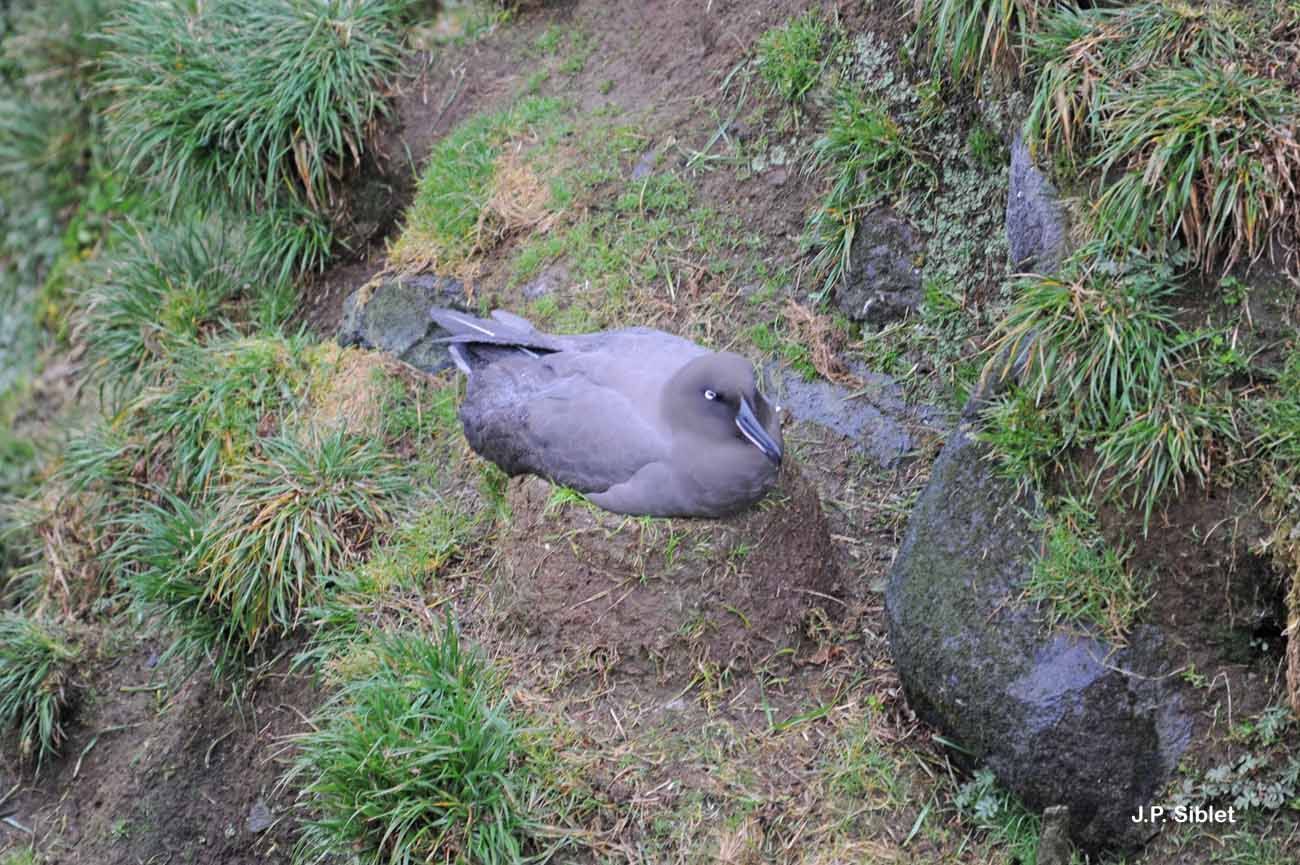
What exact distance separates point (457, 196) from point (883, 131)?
2133 millimetres

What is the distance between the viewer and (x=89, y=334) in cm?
692

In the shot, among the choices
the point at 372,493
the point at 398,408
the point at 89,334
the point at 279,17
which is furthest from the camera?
the point at 89,334

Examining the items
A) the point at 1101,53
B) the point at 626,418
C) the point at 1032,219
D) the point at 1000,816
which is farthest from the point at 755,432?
the point at 1101,53

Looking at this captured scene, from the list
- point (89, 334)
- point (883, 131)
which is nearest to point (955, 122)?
point (883, 131)

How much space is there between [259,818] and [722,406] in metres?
2.55

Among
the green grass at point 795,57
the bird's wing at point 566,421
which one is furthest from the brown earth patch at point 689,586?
the green grass at point 795,57

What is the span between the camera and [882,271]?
5195 mm

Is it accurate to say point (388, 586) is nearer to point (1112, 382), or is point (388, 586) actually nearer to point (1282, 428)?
point (1112, 382)

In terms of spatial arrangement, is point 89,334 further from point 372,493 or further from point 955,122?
point 955,122

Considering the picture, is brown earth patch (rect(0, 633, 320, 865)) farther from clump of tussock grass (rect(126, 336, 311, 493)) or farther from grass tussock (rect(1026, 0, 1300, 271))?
grass tussock (rect(1026, 0, 1300, 271))

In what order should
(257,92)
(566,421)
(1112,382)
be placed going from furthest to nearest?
(257,92) → (566,421) → (1112,382)

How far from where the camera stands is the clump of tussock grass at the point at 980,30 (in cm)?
450

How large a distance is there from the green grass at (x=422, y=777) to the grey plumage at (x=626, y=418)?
0.85 meters

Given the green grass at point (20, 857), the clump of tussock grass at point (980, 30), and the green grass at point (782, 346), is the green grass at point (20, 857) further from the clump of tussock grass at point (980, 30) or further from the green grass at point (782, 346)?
the clump of tussock grass at point (980, 30)
